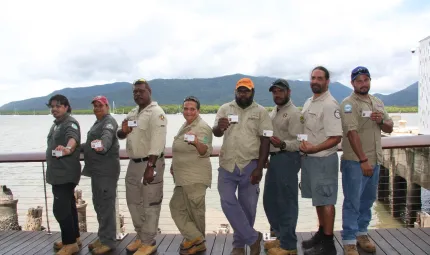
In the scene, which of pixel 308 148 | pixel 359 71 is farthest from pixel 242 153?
pixel 359 71

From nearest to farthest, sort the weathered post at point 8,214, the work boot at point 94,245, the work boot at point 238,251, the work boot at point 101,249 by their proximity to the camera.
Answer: the work boot at point 238,251
the work boot at point 101,249
the work boot at point 94,245
the weathered post at point 8,214

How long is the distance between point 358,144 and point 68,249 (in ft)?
10.2

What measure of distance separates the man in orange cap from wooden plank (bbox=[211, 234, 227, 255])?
0.43 m

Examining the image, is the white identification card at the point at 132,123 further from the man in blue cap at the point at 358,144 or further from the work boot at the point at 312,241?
the work boot at the point at 312,241

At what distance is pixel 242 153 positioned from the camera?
12.2 ft

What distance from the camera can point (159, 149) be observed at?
150 inches

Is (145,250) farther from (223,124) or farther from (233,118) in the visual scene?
(233,118)

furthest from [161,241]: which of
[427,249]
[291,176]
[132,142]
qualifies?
[427,249]

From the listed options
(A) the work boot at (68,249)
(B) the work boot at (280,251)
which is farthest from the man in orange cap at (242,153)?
(A) the work boot at (68,249)

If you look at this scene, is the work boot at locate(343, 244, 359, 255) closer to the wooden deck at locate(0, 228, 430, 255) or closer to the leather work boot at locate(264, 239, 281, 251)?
the wooden deck at locate(0, 228, 430, 255)

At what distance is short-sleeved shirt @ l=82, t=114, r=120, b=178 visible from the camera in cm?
399

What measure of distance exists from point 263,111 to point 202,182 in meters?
0.91

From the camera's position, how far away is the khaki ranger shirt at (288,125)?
3691mm

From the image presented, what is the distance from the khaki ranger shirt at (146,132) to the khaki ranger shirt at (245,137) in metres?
0.57
